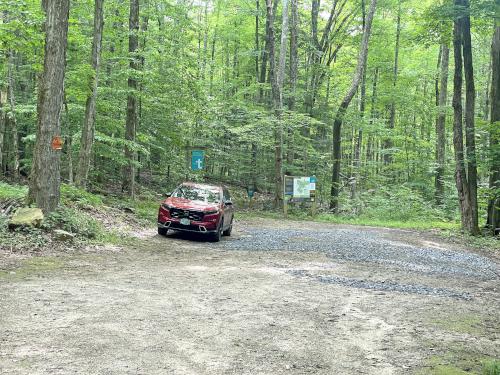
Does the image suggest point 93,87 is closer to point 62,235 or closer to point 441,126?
point 62,235

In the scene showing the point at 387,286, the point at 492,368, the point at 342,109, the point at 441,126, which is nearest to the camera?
the point at 492,368

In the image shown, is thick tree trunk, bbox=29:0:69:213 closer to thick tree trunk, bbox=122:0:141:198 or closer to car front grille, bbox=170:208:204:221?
car front grille, bbox=170:208:204:221

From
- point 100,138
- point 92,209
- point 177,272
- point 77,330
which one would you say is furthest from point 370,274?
point 100,138

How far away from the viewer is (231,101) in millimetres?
25344

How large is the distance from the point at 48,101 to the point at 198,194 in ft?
17.3

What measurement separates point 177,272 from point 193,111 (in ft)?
42.6

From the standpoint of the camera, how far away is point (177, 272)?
8.76 m

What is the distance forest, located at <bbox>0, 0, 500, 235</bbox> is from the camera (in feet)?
48.4

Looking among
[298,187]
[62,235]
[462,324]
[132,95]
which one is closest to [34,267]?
[62,235]

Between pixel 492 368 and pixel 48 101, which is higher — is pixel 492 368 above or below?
below

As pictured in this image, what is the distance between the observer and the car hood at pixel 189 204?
13.6 meters

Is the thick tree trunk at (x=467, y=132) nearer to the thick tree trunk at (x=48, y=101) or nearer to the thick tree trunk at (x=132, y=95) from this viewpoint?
the thick tree trunk at (x=132, y=95)

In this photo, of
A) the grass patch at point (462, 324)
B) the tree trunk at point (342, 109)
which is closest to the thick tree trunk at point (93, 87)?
the grass patch at point (462, 324)

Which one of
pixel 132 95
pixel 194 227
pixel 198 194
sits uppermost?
pixel 132 95
